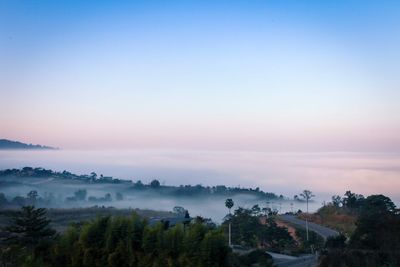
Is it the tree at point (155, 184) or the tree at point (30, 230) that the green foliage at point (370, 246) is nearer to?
the tree at point (30, 230)

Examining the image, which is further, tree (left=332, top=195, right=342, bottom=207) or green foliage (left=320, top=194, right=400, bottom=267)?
tree (left=332, top=195, right=342, bottom=207)

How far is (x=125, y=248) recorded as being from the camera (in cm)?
1723

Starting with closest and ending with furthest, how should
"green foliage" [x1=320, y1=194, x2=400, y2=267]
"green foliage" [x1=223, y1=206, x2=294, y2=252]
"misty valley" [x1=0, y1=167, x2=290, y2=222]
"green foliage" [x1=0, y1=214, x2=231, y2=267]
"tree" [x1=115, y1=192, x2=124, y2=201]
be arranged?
1. "green foliage" [x1=0, y1=214, x2=231, y2=267]
2. "green foliage" [x1=320, y1=194, x2=400, y2=267]
3. "green foliage" [x1=223, y1=206, x2=294, y2=252]
4. "misty valley" [x1=0, y1=167, x2=290, y2=222]
5. "tree" [x1=115, y1=192, x2=124, y2=201]

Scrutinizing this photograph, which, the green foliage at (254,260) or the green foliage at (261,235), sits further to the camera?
the green foliage at (261,235)

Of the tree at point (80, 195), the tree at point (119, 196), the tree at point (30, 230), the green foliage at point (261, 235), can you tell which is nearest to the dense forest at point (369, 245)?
the green foliage at point (261, 235)

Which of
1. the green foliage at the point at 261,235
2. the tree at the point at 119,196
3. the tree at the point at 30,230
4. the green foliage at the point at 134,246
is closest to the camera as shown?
the green foliage at the point at 134,246

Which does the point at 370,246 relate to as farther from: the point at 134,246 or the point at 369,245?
the point at 134,246

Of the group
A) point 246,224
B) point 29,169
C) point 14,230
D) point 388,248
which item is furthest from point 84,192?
point 388,248

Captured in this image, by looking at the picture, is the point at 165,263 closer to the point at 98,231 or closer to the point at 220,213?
the point at 98,231

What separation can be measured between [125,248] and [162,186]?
10441 cm

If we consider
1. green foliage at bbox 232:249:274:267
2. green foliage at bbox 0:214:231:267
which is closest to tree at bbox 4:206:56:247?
green foliage at bbox 0:214:231:267

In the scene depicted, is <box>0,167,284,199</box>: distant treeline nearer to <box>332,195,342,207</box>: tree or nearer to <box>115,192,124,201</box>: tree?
<box>115,192,124,201</box>: tree

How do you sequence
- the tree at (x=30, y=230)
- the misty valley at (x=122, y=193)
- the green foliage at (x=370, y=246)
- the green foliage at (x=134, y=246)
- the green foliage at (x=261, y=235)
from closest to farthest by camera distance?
the green foliage at (x=134, y=246) < the green foliage at (x=370, y=246) < the tree at (x=30, y=230) < the green foliage at (x=261, y=235) < the misty valley at (x=122, y=193)

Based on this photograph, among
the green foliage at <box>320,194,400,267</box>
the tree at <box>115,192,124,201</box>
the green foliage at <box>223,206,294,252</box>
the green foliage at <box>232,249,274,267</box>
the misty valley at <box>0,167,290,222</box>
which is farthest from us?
the tree at <box>115,192,124,201</box>
